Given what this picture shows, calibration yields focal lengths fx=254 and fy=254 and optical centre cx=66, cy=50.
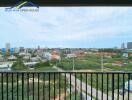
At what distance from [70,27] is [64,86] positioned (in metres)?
1.10

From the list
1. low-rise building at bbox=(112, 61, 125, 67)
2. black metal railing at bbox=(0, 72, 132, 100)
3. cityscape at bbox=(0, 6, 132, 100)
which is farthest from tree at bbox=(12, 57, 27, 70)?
low-rise building at bbox=(112, 61, 125, 67)

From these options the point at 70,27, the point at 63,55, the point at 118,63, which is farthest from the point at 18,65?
the point at 118,63

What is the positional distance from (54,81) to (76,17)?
4.15ft

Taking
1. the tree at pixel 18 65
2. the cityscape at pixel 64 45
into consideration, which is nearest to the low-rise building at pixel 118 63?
the cityscape at pixel 64 45

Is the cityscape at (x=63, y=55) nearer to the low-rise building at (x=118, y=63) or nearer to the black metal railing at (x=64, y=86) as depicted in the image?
the low-rise building at (x=118, y=63)

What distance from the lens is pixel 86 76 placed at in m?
4.36

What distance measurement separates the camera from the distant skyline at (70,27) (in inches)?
185

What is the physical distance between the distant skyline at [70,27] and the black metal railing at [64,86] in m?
0.63

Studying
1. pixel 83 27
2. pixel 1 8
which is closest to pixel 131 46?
pixel 83 27

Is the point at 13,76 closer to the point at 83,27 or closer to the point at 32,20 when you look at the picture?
the point at 32,20

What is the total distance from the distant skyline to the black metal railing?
0.63 meters

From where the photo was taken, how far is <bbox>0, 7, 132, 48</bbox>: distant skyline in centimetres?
470

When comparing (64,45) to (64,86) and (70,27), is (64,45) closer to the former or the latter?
(70,27)

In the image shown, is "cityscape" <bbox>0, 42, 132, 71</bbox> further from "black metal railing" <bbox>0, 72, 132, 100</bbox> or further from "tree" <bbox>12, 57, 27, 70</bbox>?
"black metal railing" <bbox>0, 72, 132, 100</bbox>
